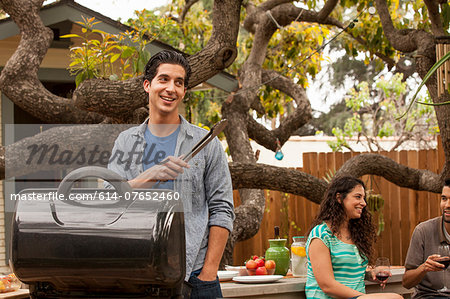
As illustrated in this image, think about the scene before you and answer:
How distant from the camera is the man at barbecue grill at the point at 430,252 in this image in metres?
4.59

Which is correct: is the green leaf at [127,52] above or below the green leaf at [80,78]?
above

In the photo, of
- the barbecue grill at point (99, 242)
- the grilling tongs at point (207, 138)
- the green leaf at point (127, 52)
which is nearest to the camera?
the barbecue grill at point (99, 242)

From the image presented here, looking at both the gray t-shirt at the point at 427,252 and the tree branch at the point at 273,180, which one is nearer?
the gray t-shirt at the point at 427,252

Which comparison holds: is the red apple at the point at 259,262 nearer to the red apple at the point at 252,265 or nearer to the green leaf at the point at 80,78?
the red apple at the point at 252,265

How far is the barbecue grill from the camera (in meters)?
1.12

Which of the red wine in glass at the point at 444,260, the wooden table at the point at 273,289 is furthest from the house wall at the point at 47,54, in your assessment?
the red wine in glass at the point at 444,260

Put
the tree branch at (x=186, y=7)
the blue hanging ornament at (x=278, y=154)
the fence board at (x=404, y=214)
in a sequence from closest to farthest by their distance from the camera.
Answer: the blue hanging ornament at (x=278, y=154), the tree branch at (x=186, y=7), the fence board at (x=404, y=214)

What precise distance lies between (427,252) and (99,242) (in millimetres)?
3946

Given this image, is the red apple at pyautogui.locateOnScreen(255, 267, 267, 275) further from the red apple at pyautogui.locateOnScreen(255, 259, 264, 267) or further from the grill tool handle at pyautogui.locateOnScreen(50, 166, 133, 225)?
the grill tool handle at pyautogui.locateOnScreen(50, 166, 133, 225)

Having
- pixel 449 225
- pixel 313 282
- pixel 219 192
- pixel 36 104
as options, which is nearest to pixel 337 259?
pixel 313 282

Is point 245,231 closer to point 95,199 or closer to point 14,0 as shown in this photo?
point 14,0

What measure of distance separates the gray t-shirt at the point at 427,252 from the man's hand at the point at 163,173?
3.57 meters

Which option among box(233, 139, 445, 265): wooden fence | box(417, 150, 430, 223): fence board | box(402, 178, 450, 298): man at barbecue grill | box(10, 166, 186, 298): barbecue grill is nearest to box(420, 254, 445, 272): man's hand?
box(402, 178, 450, 298): man at barbecue grill

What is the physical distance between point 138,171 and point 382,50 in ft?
23.6
